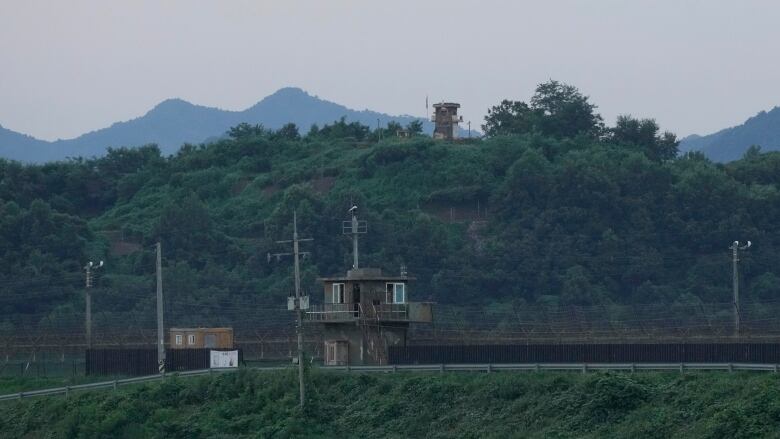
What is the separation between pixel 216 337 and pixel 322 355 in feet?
18.9

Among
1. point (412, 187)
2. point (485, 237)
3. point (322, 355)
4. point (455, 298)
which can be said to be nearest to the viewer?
point (322, 355)

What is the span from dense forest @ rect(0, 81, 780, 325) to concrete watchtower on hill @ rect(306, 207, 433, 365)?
164 feet

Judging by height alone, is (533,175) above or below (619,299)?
above

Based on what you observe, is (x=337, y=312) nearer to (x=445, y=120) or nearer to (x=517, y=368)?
(x=517, y=368)

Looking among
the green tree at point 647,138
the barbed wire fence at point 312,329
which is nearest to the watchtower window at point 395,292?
the barbed wire fence at point 312,329

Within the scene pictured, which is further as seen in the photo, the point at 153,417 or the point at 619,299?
the point at 619,299

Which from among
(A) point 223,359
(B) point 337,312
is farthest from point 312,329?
(B) point 337,312

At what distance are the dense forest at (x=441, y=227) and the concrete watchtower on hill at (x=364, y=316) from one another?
49.9 m

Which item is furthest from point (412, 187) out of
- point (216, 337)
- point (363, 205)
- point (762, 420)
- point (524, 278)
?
point (762, 420)

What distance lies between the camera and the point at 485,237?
470 ft

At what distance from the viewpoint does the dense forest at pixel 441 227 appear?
133 m

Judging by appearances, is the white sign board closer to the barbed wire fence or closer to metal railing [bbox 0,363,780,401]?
metal railing [bbox 0,363,780,401]

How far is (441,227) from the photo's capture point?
14088cm

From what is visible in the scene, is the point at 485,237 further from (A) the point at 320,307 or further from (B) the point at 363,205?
(A) the point at 320,307
